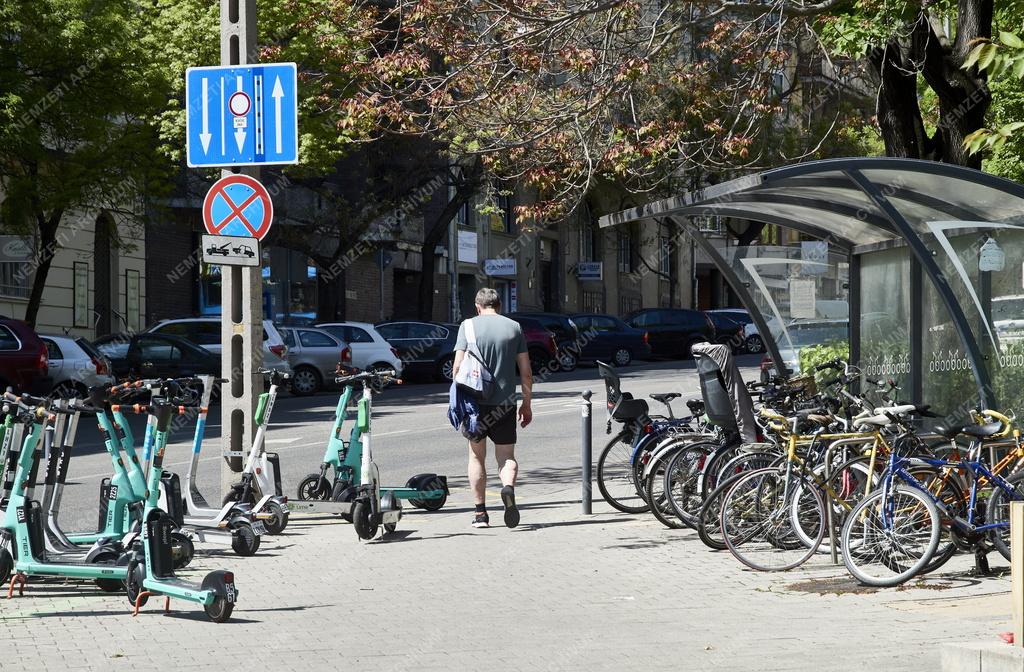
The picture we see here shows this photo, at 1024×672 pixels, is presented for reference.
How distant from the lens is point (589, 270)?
185 ft

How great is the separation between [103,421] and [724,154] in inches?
385

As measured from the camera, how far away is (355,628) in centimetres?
698

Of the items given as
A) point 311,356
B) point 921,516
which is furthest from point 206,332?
point 921,516

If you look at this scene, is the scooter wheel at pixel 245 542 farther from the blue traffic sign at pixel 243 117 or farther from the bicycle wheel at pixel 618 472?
the bicycle wheel at pixel 618 472

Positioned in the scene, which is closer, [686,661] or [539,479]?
[686,661]

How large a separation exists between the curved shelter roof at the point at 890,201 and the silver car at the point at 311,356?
1655 cm

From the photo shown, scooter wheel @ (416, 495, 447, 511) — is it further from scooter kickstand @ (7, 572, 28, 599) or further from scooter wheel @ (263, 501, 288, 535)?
scooter kickstand @ (7, 572, 28, 599)

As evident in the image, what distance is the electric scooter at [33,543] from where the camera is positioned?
7.36 meters

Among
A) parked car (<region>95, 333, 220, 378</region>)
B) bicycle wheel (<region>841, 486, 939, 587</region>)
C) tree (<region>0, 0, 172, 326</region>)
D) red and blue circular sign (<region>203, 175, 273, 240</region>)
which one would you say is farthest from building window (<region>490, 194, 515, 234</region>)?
bicycle wheel (<region>841, 486, 939, 587</region>)

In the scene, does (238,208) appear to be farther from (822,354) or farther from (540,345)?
(540,345)

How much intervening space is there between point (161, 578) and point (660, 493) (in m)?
4.42

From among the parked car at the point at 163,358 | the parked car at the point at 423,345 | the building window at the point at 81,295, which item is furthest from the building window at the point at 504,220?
the parked car at the point at 163,358

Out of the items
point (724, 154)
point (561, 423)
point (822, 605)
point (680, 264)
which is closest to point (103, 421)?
point (822, 605)

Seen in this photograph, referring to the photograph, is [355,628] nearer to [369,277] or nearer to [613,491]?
[613,491]
